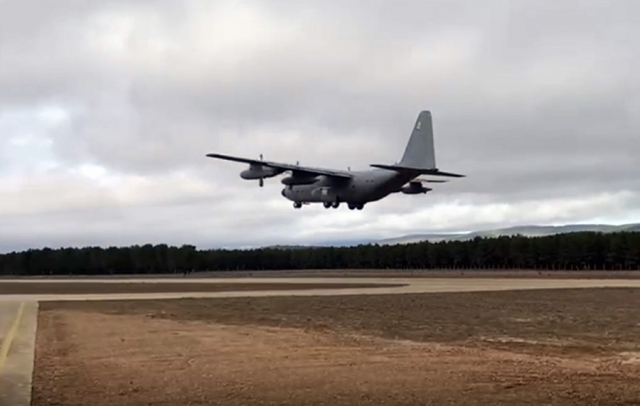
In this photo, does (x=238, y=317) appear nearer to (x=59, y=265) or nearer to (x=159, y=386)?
(x=159, y=386)

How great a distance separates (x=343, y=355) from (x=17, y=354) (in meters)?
7.71

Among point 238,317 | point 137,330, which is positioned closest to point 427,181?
point 238,317

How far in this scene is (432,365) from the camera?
17188 mm

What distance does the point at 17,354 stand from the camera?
20.2m

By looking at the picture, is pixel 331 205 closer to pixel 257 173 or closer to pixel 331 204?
pixel 331 204

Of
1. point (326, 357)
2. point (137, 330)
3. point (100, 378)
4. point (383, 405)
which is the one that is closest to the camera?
point (383, 405)

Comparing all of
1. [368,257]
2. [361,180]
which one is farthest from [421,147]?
[368,257]

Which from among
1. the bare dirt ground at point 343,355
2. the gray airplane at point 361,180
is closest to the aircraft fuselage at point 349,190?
the gray airplane at point 361,180

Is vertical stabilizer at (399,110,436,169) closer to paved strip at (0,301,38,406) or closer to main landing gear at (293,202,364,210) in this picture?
main landing gear at (293,202,364,210)

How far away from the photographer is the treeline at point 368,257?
125188 mm

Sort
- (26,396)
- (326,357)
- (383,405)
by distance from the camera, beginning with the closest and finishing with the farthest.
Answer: (383,405) → (26,396) → (326,357)

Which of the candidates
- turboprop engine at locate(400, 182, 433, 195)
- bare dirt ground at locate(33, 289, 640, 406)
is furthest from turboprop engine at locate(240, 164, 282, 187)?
bare dirt ground at locate(33, 289, 640, 406)

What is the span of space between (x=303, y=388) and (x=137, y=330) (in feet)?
42.0

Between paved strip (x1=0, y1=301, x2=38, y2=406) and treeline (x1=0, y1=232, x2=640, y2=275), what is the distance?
9684 centimetres
